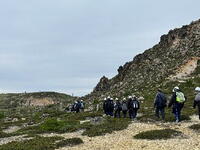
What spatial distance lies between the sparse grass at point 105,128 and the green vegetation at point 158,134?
3.38 metres

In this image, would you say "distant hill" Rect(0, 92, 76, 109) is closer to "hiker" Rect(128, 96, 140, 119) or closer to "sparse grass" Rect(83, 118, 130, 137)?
"hiker" Rect(128, 96, 140, 119)

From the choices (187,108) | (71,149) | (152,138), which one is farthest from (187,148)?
(187,108)

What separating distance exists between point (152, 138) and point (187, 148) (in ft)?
14.2

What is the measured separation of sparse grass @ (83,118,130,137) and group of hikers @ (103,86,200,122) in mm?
3488

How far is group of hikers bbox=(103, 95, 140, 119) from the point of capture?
138 feet


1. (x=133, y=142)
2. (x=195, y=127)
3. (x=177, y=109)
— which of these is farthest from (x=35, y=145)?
(x=177, y=109)

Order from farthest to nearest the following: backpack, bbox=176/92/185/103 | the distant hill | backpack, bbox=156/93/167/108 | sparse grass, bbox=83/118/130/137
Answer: the distant hill < backpack, bbox=156/93/167/108 < backpack, bbox=176/92/185/103 < sparse grass, bbox=83/118/130/137

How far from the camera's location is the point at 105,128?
114 ft

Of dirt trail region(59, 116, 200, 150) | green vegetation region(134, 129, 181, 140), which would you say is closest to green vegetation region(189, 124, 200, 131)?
dirt trail region(59, 116, 200, 150)

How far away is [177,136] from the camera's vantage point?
99.0 ft

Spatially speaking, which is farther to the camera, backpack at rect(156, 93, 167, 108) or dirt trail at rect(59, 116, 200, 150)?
Result: backpack at rect(156, 93, 167, 108)

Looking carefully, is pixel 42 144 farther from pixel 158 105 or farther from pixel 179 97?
pixel 158 105

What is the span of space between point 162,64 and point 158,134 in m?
67.5

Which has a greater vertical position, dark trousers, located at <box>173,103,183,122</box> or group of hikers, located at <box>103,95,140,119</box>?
group of hikers, located at <box>103,95,140,119</box>
